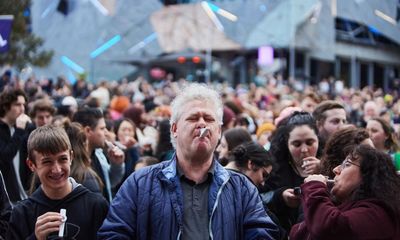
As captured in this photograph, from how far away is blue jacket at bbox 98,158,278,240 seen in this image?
11.4ft

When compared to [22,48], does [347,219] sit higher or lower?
lower

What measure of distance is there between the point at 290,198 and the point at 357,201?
112cm

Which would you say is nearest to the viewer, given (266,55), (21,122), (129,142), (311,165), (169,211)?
(169,211)

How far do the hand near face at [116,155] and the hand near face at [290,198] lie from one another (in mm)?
2040

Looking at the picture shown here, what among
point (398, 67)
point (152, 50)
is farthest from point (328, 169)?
point (398, 67)

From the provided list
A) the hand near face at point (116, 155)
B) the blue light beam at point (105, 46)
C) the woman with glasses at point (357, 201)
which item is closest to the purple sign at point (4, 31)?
the hand near face at point (116, 155)

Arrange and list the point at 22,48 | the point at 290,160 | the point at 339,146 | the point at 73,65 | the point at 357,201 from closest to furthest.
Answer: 1. the point at 357,201
2. the point at 339,146
3. the point at 290,160
4. the point at 22,48
5. the point at 73,65

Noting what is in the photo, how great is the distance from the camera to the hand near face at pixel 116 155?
6.40 meters

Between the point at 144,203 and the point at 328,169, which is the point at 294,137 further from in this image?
the point at 144,203

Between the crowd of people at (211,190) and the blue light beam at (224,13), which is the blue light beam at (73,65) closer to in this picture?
the blue light beam at (224,13)

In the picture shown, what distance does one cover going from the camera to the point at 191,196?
3588 millimetres

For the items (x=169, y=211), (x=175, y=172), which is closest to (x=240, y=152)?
(x=175, y=172)

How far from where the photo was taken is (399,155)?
22.0 feet

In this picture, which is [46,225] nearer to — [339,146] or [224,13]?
[339,146]
